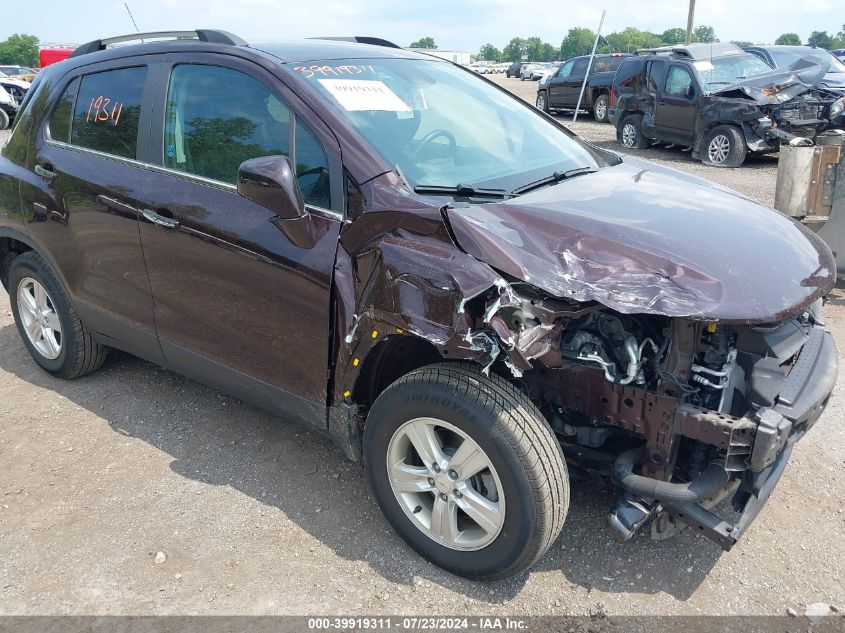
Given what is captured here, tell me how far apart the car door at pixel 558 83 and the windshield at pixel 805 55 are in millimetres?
6684

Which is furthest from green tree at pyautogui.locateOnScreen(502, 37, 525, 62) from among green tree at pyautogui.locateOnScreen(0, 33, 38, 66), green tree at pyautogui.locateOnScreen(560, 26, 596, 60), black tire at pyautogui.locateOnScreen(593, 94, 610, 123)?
black tire at pyautogui.locateOnScreen(593, 94, 610, 123)

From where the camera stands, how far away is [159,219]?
338 centimetres

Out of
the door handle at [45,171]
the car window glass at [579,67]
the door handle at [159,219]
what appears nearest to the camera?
the door handle at [159,219]

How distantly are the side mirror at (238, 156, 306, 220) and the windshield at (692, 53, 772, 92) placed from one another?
10.8 meters

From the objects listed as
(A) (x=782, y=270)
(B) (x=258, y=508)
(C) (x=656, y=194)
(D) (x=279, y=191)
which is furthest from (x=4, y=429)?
(A) (x=782, y=270)

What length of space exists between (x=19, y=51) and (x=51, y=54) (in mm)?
67701

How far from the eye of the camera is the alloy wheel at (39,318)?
443cm

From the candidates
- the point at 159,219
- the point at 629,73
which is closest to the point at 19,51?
the point at 629,73

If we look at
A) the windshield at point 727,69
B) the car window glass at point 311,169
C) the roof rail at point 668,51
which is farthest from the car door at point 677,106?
the car window glass at point 311,169

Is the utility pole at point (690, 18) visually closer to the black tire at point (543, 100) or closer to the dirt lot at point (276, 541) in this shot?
the black tire at point (543, 100)

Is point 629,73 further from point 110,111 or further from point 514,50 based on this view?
point 514,50

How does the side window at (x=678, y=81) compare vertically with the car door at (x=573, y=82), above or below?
above

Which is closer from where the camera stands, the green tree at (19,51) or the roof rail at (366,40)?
the roof rail at (366,40)

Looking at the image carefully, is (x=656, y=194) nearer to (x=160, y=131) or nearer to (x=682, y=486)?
(x=682, y=486)
